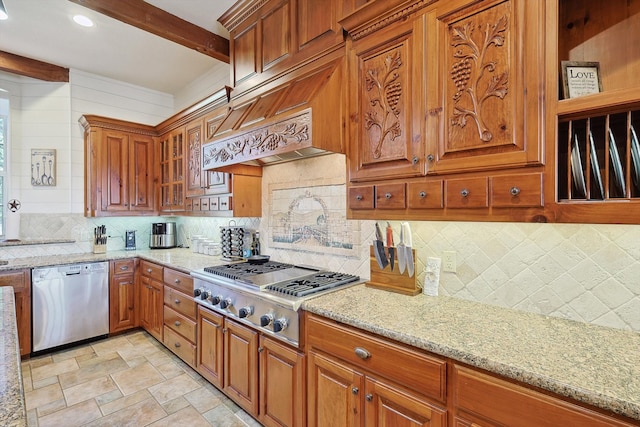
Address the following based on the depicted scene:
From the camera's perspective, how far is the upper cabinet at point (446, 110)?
121 cm

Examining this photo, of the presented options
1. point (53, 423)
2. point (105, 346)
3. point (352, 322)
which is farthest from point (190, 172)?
point (352, 322)

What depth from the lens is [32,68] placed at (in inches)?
137

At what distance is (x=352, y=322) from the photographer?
1454 mm

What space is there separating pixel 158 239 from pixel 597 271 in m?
4.35

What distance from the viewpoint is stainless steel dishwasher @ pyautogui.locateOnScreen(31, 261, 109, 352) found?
3070mm

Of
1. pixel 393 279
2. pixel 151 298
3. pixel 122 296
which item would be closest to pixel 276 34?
pixel 393 279

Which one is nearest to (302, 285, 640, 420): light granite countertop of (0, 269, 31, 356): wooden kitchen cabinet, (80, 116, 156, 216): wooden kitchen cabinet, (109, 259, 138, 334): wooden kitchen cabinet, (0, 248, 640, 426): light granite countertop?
(0, 248, 640, 426): light granite countertop

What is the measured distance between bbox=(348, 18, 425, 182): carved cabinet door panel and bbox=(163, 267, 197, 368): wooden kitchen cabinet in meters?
1.84

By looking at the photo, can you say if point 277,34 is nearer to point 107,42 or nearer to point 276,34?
point 276,34

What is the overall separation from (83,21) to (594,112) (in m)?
3.76

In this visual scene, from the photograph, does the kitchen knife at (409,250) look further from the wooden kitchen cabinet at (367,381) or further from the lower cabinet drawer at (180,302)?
the lower cabinet drawer at (180,302)

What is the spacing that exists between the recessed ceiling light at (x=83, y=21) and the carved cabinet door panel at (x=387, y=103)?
2538 millimetres

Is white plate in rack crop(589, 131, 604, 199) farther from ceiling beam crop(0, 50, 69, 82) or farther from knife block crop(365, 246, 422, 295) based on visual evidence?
ceiling beam crop(0, 50, 69, 82)

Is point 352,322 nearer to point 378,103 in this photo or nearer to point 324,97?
point 378,103
